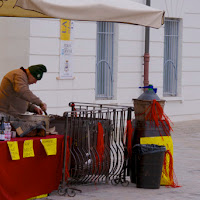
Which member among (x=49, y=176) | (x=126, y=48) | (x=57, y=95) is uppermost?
(x=126, y=48)

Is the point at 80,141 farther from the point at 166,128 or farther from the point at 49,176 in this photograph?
the point at 166,128

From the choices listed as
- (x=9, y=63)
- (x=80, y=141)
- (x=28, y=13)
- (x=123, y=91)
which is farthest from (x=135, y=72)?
(x=80, y=141)

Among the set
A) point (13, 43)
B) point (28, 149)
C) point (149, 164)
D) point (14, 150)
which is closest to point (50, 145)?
point (28, 149)

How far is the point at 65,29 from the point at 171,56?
440 cm

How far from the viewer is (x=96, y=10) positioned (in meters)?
8.16

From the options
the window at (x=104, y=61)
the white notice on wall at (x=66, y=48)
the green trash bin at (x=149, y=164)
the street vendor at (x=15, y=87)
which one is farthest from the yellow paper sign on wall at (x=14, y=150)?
the window at (x=104, y=61)

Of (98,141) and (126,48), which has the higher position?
(126,48)

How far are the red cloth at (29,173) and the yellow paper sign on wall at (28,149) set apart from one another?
0.04 m

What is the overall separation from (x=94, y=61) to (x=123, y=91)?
1276 mm

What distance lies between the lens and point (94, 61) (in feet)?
51.9

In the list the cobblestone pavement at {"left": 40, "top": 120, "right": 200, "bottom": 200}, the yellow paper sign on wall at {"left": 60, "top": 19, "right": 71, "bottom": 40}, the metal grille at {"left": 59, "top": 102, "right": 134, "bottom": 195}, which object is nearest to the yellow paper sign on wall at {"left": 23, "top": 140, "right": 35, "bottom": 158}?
the metal grille at {"left": 59, "top": 102, "right": 134, "bottom": 195}

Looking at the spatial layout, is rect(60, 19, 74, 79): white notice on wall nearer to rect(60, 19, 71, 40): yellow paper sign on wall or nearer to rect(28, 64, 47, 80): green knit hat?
rect(60, 19, 71, 40): yellow paper sign on wall

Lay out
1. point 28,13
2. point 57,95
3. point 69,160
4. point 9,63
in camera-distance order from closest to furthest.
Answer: point 69,160 → point 28,13 → point 9,63 → point 57,95

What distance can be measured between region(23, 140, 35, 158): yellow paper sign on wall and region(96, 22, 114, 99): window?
27.4ft
